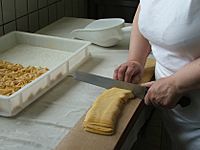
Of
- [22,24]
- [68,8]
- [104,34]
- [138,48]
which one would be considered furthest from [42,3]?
[138,48]

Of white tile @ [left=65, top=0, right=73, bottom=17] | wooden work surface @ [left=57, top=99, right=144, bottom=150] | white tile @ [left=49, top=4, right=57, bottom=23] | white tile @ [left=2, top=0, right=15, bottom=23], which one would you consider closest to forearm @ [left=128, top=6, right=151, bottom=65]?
wooden work surface @ [left=57, top=99, right=144, bottom=150]

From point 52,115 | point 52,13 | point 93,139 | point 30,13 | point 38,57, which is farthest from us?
point 52,13

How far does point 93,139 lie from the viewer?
62 cm

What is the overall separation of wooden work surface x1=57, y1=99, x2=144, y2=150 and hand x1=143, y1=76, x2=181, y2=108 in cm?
7

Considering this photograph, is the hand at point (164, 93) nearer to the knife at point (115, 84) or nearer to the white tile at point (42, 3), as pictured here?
the knife at point (115, 84)

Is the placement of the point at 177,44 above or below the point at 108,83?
above

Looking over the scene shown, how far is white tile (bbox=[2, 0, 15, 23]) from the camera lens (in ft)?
3.69

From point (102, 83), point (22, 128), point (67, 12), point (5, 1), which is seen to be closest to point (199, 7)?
point (102, 83)

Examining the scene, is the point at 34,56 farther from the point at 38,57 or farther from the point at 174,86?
the point at 174,86

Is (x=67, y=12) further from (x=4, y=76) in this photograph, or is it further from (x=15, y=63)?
(x=4, y=76)

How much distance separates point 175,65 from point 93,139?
10.0 inches

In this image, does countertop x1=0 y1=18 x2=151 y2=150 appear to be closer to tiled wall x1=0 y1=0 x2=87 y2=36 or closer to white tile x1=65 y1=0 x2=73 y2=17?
tiled wall x1=0 y1=0 x2=87 y2=36

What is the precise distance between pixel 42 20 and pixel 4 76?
1.77ft

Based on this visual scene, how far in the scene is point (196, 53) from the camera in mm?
711
